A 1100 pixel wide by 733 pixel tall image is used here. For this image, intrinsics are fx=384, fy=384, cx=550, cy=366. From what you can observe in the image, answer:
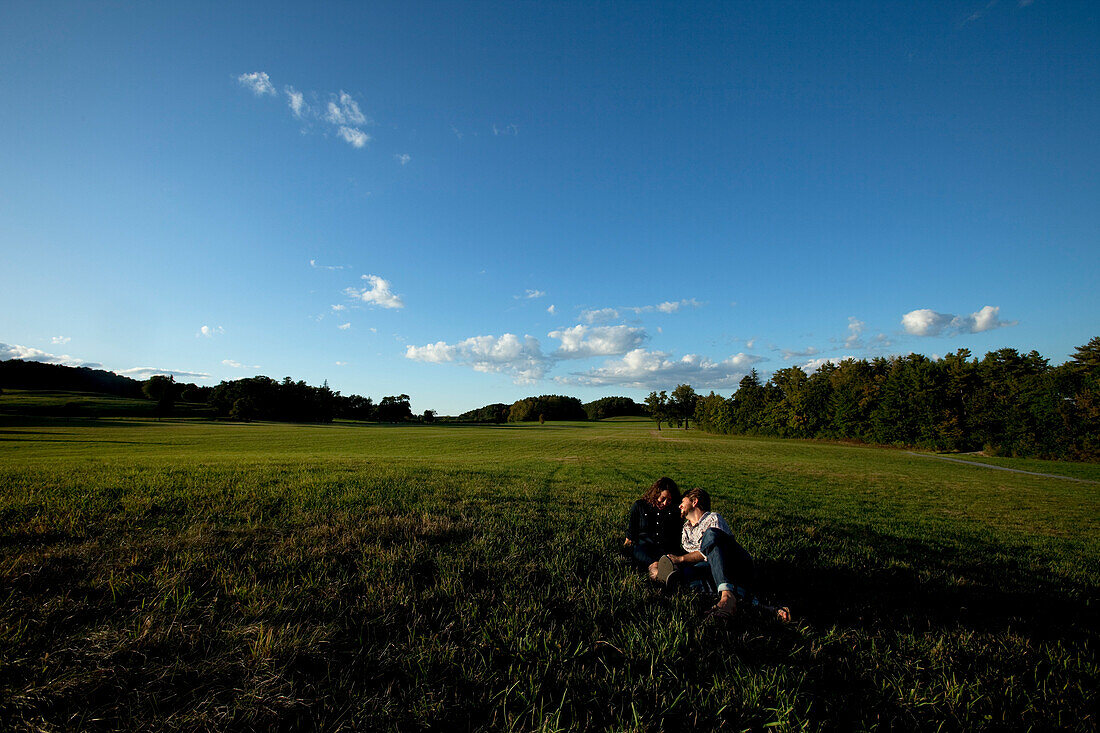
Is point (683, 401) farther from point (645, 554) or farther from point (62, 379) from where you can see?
point (62, 379)

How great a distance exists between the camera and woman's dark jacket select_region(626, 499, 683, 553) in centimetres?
574

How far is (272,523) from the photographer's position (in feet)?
19.5

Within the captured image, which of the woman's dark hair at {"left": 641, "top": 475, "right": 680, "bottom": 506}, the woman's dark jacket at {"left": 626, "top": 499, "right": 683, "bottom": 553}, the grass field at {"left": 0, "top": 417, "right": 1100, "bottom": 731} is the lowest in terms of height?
the grass field at {"left": 0, "top": 417, "right": 1100, "bottom": 731}

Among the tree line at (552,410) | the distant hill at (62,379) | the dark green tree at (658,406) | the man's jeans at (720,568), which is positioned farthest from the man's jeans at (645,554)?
the distant hill at (62,379)

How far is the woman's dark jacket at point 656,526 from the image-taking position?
5742 millimetres

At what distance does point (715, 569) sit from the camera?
4410mm

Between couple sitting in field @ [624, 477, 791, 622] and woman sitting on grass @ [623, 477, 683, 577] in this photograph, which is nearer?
couple sitting in field @ [624, 477, 791, 622]

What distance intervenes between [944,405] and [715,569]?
62.4 meters

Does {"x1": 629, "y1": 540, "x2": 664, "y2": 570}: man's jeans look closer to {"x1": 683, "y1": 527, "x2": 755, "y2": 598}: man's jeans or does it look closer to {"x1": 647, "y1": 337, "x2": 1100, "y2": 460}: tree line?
{"x1": 683, "y1": 527, "x2": 755, "y2": 598}: man's jeans

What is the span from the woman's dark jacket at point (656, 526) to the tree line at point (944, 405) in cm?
5142

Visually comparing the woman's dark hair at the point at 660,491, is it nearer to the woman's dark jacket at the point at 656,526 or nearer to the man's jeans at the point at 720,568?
the woman's dark jacket at the point at 656,526

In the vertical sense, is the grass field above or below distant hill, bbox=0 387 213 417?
above

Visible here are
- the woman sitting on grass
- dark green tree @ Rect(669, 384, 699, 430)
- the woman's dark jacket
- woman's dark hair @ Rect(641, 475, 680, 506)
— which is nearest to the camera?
the woman sitting on grass

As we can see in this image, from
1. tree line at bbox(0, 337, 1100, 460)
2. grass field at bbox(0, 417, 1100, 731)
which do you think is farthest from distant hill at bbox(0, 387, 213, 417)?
grass field at bbox(0, 417, 1100, 731)
